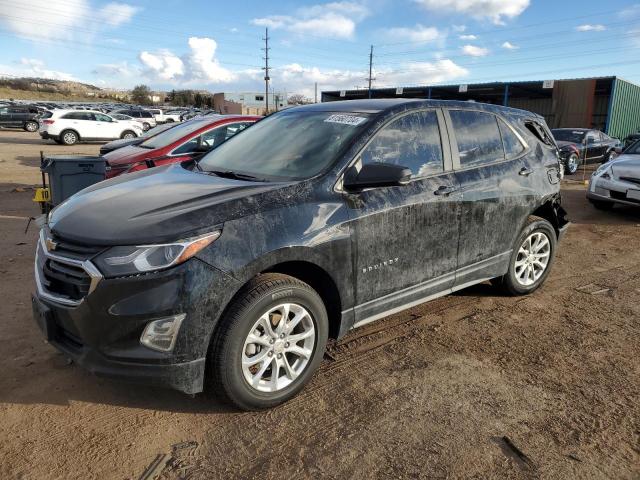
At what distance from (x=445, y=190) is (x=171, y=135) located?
5360 mm

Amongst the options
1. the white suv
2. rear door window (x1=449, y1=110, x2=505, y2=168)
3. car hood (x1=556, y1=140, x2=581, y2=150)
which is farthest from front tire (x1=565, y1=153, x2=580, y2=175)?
the white suv

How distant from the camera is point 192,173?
11.8 ft

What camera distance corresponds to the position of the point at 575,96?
32.2m

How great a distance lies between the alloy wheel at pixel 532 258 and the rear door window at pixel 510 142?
0.80 meters

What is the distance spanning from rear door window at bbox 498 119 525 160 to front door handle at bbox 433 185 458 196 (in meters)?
0.96

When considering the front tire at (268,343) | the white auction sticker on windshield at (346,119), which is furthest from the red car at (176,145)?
the front tire at (268,343)

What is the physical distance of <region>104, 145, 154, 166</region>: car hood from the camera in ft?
23.0

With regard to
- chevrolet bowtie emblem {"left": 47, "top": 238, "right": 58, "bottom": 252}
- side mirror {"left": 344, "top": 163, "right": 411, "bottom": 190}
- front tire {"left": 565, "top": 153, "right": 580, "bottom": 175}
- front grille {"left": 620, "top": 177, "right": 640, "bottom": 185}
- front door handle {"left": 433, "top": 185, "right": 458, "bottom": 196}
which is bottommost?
front tire {"left": 565, "top": 153, "right": 580, "bottom": 175}

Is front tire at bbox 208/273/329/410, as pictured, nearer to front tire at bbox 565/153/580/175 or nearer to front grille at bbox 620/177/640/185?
front grille at bbox 620/177/640/185

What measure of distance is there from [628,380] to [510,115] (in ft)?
8.27

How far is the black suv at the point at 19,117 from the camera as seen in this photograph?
31.1 m

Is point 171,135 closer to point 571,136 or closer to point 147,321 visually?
point 147,321

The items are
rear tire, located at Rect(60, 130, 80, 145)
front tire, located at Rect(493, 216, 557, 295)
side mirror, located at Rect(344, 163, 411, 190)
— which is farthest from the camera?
rear tire, located at Rect(60, 130, 80, 145)

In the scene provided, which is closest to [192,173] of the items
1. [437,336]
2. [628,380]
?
[437,336]
